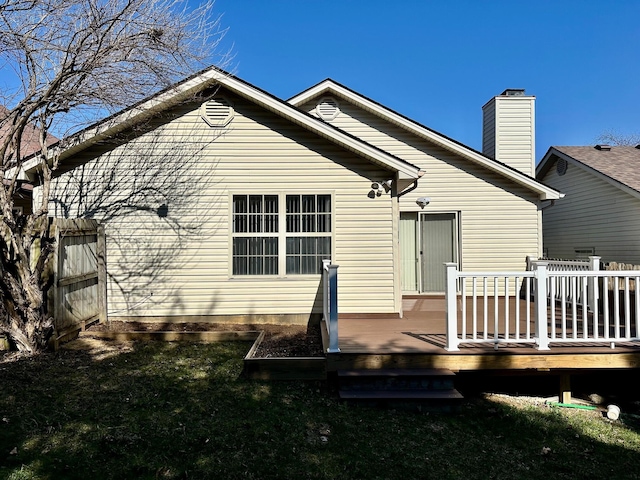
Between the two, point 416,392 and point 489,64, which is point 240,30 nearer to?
point 416,392

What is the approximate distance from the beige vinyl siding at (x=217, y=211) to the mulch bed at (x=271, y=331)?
258 mm

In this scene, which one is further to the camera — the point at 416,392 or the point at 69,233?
the point at 69,233

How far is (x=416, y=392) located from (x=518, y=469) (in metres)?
1.37

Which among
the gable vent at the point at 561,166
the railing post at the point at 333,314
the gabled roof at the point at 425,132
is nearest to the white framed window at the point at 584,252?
the gable vent at the point at 561,166

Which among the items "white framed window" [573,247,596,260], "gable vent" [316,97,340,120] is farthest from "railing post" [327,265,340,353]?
"white framed window" [573,247,596,260]

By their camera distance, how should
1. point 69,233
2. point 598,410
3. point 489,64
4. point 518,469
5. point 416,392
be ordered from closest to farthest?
point 518,469
point 416,392
point 598,410
point 69,233
point 489,64

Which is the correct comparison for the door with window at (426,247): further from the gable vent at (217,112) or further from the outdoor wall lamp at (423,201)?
the gable vent at (217,112)

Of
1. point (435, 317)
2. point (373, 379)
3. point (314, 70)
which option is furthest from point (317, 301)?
point (314, 70)

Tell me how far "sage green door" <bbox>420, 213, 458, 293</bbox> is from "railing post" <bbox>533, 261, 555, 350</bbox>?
550cm

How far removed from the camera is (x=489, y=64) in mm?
20000

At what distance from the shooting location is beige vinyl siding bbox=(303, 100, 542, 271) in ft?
34.8

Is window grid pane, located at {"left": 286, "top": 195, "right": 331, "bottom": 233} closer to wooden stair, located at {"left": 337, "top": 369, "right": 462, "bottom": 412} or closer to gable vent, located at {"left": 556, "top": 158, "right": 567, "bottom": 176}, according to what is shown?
wooden stair, located at {"left": 337, "top": 369, "right": 462, "bottom": 412}

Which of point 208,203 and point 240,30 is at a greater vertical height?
point 240,30

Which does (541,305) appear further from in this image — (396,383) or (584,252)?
(584,252)
